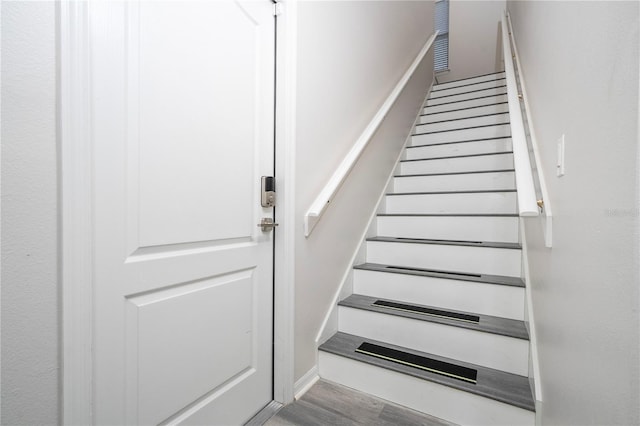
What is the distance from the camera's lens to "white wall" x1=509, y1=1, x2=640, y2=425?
1.63ft

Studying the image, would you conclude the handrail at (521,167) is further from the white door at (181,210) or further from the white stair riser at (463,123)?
the white stair riser at (463,123)

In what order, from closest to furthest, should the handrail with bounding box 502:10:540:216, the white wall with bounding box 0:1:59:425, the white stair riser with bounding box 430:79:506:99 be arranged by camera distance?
the white wall with bounding box 0:1:59:425 → the handrail with bounding box 502:10:540:216 → the white stair riser with bounding box 430:79:506:99

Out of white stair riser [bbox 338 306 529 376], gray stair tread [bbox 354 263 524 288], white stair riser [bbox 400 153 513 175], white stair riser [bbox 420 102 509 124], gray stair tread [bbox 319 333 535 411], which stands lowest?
gray stair tread [bbox 319 333 535 411]

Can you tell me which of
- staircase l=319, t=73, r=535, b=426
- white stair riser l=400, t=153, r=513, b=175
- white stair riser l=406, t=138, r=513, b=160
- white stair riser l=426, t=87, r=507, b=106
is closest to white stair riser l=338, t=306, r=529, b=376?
staircase l=319, t=73, r=535, b=426

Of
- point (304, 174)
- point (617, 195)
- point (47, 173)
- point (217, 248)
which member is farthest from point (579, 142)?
point (47, 173)

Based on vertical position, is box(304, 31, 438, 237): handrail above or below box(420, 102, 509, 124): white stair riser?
below

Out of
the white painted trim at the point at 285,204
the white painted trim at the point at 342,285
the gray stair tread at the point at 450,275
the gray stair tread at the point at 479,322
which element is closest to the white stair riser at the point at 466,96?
the white painted trim at the point at 342,285

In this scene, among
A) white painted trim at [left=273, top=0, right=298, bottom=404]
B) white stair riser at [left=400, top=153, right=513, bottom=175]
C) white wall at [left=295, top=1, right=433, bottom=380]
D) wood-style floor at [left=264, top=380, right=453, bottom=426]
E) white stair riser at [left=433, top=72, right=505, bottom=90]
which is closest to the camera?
wood-style floor at [left=264, top=380, right=453, bottom=426]

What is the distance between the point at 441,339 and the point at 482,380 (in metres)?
0.24

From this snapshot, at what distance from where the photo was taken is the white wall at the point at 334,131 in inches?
59.5

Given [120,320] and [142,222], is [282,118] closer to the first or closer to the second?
[142,222]

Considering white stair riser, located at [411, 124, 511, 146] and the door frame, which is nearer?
the door frame

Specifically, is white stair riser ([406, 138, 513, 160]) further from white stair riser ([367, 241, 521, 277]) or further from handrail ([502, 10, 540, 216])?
white stair riser ([367, 241, 521, 277])

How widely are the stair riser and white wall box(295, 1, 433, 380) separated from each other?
0.75ft
